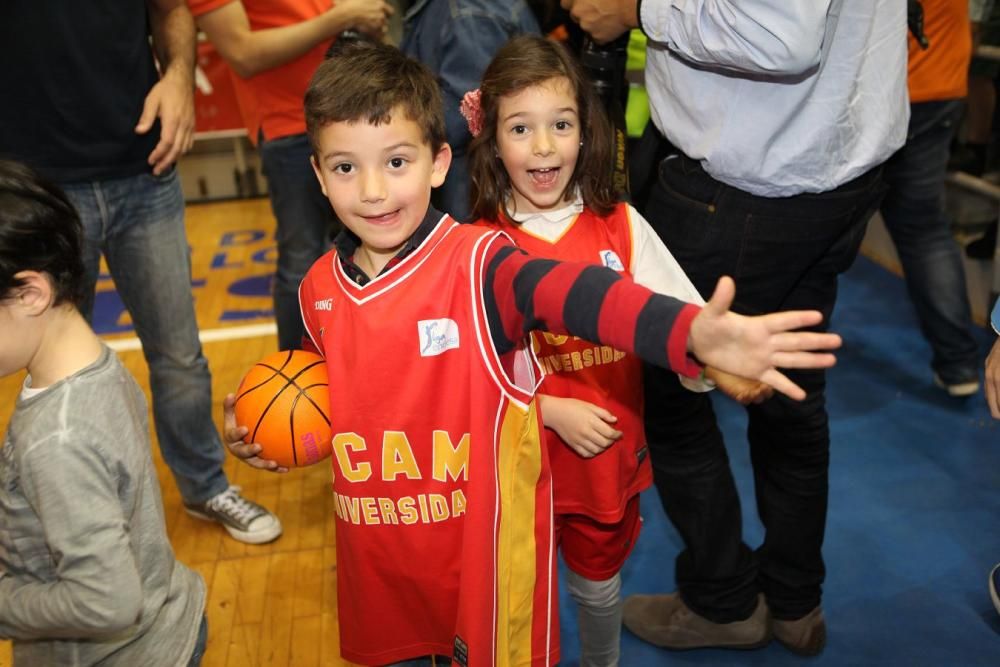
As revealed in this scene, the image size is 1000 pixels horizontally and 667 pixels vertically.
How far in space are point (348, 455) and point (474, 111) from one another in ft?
2.64

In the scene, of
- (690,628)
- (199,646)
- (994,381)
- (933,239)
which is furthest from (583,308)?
(933,239)

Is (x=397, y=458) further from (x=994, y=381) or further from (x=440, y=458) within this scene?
(x=994, y=381)

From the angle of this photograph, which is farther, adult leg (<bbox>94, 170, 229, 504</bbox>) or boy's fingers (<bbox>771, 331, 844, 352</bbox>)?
adult leg (<bbox>94, 170, 229, 504</bbox>)

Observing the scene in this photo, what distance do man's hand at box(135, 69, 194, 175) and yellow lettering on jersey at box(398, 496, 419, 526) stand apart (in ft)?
4.39

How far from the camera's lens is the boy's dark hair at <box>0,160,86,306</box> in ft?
4.72

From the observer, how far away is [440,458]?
5.50ft

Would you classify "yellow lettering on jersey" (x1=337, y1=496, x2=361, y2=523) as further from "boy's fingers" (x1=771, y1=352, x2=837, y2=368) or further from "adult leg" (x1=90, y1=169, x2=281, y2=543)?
"adult leg" (x1=90, y1=169, x2=281, y2=543)

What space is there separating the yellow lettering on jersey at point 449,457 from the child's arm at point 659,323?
0.90 feet

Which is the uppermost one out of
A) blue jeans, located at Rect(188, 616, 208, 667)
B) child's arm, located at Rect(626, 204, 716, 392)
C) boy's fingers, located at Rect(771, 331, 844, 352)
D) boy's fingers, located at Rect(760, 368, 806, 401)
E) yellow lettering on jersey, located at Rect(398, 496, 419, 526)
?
boy's fingers, located at Rect(771, 331, 844, 352)

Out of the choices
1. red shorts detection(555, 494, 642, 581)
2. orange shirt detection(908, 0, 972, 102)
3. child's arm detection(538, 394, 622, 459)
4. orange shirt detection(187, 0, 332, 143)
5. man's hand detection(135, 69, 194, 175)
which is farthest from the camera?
orange shirt detection(908, 0, 972, 102)

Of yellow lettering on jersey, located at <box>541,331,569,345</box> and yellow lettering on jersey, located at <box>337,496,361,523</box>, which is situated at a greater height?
yellow lettering on jersey, located at <box>541,331,569,345</box>

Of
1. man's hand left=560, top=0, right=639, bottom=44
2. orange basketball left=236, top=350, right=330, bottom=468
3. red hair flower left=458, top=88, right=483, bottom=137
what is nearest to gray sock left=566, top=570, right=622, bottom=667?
orange basketball left=236, top=350, right=330, bottom=468

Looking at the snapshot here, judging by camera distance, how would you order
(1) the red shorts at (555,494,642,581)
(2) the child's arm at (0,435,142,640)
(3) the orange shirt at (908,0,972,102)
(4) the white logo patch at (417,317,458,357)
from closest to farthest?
(2) the child's arm at (0,435,142,640), (4) the white logo patch at (417,317,458,357), (1) the red shorts at (555,494,642,581), (3) the orange shirt at (908,0,972,102)

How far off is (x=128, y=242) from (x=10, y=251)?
3.78ft
